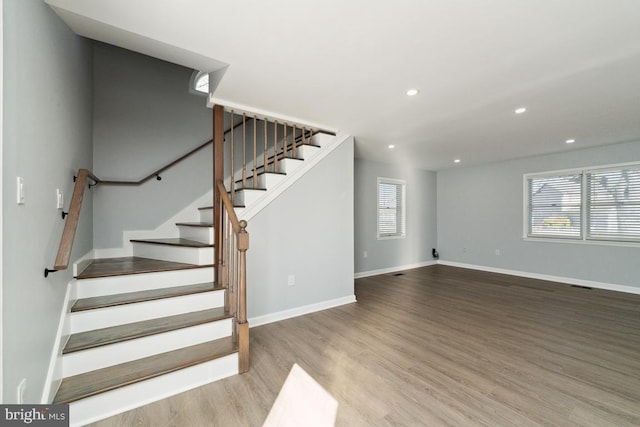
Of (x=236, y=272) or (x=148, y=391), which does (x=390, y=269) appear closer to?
(x=236, y=272)

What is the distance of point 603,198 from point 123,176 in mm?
7656

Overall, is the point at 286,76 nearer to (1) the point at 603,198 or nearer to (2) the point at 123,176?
(2) the point at 123,176

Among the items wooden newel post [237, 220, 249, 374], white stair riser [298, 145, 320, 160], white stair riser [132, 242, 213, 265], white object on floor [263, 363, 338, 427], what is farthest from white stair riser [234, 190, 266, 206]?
white object on floor [263, 363, 338, 427]

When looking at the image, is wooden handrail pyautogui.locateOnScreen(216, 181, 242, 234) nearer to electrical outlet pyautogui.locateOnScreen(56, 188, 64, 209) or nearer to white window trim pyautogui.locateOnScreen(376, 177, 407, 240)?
electrical outlet pyautogui.locateOnScreen(56, 188, 64, 209)

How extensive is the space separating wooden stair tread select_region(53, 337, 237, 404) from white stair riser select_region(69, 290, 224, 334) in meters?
0.34

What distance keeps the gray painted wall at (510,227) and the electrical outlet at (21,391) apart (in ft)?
23.0

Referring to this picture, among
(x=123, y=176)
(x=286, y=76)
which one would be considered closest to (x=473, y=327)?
(x=286, y=76)

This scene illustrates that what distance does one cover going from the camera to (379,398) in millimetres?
1799

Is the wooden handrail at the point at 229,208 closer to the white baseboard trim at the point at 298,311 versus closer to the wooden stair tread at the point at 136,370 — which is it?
the wooden stair tread at the point at 136,370

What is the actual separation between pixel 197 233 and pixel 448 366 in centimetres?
296

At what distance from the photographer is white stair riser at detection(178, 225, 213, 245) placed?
283 centimetres

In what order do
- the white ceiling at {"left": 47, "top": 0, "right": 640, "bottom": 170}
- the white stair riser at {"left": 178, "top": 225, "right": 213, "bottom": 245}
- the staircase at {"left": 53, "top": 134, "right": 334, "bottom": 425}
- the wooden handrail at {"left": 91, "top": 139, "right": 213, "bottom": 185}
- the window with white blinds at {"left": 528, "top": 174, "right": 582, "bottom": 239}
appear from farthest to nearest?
the window with white blinds at {"left": 528, "top": 174, "right": 582, "bottom": 239} → the wooden handrail at {"left": 91, "top": 139, "right": 213, "bottom": 185} → the white stair riser at {"left": 178, "top": 225, "right": 213, "bottom": 245} → the staircase at {"left": 53, "top": 134, "right": 334, "bottom": 425} → the white ceiling at {"left": 47, "top": 0, "right": 640, "bottom": 170}

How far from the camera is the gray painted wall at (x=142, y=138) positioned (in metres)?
3.27

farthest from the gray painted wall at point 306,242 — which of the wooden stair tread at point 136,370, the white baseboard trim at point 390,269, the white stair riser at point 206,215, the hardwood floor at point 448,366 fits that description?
the white baseboard trim at point 390,269
